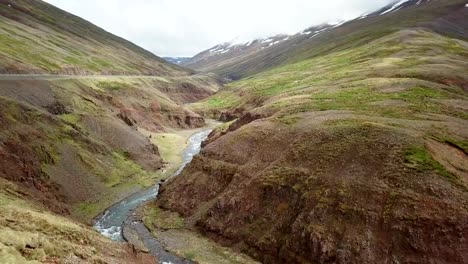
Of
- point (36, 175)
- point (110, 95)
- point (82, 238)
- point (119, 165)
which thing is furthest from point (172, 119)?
point (82, 238)

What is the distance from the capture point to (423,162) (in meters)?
57.3

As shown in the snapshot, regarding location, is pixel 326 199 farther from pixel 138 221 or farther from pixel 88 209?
pixel 88 209

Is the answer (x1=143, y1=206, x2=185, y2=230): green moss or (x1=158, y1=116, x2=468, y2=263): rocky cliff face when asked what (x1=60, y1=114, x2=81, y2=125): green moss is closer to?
(x1=158, y1=116, x2=468, y2=263): rocky cliff face

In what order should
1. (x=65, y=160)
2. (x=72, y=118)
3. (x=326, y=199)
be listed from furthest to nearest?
(x=72, y=118) → (x=65, y=160) → (x=326, y=199)

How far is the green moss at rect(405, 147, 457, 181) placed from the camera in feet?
181

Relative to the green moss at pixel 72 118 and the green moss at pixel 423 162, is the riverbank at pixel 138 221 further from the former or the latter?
the green moss at pixel 423 162

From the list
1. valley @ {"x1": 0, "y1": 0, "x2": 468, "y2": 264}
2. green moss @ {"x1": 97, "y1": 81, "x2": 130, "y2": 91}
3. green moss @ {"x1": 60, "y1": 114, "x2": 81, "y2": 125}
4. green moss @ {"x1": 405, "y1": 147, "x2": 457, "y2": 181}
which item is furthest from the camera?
green moss @ {"x1": 97, "y1": 81, "x2": 130, "y2": 91}

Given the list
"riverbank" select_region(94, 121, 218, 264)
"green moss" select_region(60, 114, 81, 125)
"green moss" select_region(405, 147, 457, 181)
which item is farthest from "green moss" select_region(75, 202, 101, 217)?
"green moss" select_region(405, 147, 457, 181)

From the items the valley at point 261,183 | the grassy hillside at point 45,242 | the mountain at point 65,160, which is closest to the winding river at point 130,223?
the valley at point 261,183

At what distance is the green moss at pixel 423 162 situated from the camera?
55250mm

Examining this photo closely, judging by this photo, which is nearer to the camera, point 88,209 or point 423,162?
point 423,162

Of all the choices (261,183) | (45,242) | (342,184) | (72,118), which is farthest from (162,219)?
(72,118)

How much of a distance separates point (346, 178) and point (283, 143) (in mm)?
16934

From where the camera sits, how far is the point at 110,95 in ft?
467
